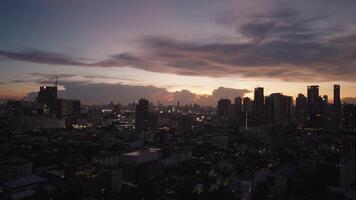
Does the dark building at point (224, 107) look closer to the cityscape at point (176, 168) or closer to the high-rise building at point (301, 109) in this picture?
the high-rise building at point (301, 109)

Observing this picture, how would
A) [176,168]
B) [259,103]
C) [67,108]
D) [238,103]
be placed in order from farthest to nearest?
1. [238,103]
2. [67,108]
3. [259,103]
4. [176,168]

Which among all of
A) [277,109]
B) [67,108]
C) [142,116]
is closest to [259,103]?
[277,109]

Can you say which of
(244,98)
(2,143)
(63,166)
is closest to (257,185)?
(63,166)

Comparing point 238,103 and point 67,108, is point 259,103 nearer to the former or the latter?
point 238,103

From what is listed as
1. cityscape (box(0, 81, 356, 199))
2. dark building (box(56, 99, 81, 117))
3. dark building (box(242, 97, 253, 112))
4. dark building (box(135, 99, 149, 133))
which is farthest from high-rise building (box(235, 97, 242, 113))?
dark building (box(56, 99, 81, 117))

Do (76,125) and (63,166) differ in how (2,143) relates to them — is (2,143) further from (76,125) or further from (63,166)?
(76,125)
